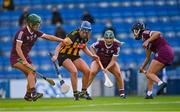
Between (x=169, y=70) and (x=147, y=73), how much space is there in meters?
5.71

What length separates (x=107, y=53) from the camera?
1705 centimetres

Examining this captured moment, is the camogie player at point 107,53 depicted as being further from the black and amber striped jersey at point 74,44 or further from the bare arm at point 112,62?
the black and amber striped jersey at point 74,44

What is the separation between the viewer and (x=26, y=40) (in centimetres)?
1487

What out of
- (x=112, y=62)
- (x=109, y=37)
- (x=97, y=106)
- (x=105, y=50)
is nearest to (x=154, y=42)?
(x=109, y=37)

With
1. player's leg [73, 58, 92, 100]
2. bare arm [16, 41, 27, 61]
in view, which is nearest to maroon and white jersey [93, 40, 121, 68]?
player's leg [73, 58, 92, 100]

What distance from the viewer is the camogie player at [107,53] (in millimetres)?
16781

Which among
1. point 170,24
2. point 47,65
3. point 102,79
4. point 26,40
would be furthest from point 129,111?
point 170,24

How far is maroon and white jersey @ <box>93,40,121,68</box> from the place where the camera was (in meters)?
16.9

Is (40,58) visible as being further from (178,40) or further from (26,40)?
(26,40)

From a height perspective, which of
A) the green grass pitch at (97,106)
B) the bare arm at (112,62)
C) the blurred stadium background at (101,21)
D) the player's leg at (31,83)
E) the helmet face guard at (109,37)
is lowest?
the green grass pitch at (97,106)

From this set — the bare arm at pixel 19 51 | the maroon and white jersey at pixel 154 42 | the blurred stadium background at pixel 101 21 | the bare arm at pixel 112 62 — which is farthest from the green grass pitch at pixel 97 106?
→ the blurred stadium background at pixel 101 21

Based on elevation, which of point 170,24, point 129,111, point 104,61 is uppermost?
point 170,24

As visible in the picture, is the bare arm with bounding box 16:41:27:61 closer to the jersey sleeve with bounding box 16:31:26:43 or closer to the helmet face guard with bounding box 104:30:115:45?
the jersey sleeve with bounding box 16:31:26:43

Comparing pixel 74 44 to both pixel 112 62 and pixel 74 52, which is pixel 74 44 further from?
pixel 112 62
